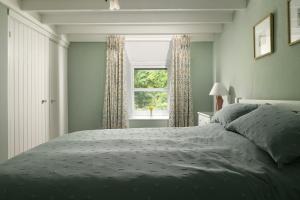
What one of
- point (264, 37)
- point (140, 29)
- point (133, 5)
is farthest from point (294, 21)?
point (140, 29)

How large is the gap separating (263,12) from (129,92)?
3.33 meters

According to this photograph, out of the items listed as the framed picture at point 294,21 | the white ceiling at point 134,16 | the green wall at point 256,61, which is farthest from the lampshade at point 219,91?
the framed picture at point 294,21

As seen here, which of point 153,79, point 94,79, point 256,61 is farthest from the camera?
point 153,79

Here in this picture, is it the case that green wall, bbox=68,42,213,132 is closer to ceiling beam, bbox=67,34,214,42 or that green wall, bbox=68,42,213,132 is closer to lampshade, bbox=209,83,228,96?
ceiling beam, bbox=67,34,214,42

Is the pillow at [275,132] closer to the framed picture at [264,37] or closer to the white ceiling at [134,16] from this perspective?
the framed picture at [264,37]

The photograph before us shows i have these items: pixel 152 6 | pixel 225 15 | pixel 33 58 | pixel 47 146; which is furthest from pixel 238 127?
pixel 33 58

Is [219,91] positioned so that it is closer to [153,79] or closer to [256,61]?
[256,61]

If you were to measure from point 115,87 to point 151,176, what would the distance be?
4278 mm

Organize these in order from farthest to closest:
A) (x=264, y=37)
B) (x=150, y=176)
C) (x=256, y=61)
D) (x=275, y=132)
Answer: (x=256, y=61), (x=264, y=37), (x=275, y=132), (x=150, y=176)

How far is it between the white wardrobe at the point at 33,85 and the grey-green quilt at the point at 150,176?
214 cm

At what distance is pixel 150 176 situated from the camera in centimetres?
129

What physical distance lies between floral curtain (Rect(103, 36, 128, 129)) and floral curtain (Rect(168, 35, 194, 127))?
3.14ft

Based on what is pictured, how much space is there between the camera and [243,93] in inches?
151

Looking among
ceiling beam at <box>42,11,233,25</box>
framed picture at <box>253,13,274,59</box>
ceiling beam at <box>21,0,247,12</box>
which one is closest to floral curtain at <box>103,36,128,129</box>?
ceiling beam at <box>42,11,233,25</box>
